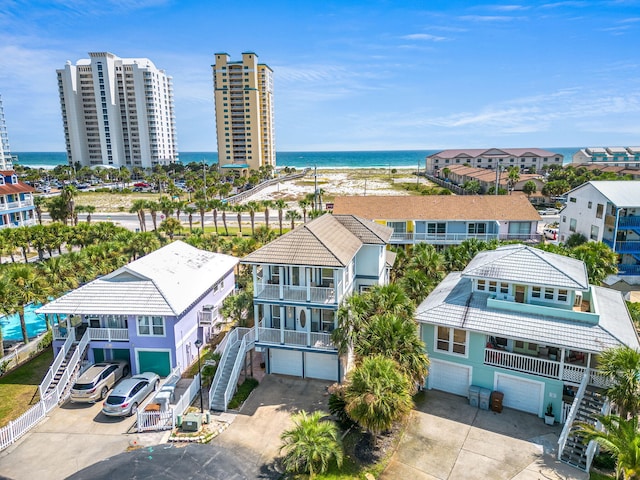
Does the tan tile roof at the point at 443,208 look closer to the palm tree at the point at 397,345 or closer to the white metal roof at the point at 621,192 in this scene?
the white metal roof at the point at 621,192

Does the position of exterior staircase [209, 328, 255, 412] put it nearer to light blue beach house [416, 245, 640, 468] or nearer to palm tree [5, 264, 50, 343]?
light blue beach house [416, 245, 640, 468]

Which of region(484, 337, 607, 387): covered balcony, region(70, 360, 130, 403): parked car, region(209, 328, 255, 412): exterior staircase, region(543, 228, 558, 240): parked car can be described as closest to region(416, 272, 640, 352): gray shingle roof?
region(484, 337, 607, 387): covered balcony

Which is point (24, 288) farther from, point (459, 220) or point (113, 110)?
point (113, 110)

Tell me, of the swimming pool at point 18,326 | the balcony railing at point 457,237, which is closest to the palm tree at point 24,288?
the swimming pool at point 18,326

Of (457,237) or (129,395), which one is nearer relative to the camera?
(129,395)

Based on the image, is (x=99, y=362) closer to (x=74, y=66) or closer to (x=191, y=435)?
A: (x=191, y=435)

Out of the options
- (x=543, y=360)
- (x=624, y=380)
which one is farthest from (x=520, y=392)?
(x=624, y=380)
